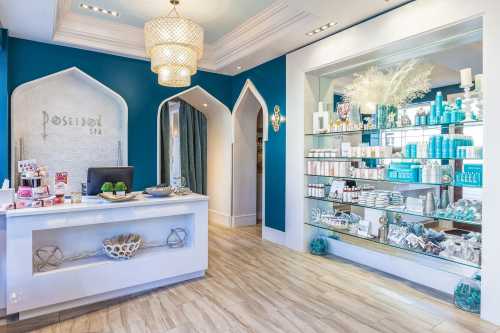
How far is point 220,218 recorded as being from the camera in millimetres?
6191

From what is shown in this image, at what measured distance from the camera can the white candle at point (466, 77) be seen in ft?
9.09

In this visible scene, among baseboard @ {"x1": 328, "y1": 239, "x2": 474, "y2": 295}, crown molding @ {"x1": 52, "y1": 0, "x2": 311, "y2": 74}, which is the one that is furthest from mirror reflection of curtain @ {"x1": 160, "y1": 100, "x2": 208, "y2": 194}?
baseboard @ {"x1": 328, "y1": 239, "x2": 474, "y2": 295}

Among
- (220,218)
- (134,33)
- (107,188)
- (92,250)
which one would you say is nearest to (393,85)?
(107,188)

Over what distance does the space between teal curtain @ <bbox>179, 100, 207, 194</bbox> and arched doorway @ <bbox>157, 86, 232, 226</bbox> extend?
0.26 metres

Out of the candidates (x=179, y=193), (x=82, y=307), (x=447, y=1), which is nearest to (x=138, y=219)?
(x=179, y=193)

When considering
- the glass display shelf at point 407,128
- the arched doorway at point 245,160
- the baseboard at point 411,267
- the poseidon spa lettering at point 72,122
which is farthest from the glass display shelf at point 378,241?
the poseidon spa lettering at point 72,122

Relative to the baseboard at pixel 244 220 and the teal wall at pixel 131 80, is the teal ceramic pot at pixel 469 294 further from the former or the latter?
the teal wall at pixel 131 80

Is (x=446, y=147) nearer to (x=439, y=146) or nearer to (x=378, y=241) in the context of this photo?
(x=439, y=146)

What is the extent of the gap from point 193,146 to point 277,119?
2.54 meters

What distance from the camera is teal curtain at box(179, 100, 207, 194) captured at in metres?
6.62

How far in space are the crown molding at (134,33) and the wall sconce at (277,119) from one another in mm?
872

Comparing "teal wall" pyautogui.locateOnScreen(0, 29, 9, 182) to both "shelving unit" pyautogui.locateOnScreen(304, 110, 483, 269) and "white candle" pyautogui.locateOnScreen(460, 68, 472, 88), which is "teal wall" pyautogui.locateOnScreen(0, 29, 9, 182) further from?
"white candle" pyautogui.locateOnScreen(460, 68, 472, 88)

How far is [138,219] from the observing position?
10.2 feet

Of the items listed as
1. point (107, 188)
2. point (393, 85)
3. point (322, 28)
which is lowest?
point (107, 188)
